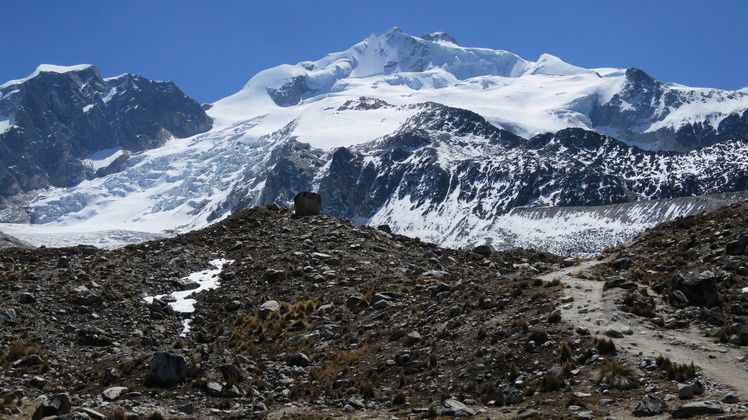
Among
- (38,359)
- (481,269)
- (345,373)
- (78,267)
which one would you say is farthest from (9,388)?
(481,269)

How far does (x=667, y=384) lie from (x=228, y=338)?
62.5 feet

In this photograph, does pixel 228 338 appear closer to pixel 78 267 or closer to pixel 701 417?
pixel 78 267

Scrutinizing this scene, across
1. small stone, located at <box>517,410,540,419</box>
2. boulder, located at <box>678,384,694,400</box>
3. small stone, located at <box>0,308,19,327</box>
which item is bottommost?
small stone, located at <box>517,410,540,419</box>

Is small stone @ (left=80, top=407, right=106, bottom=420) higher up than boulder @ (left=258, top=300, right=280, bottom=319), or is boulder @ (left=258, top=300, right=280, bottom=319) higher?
boulder @ (left=258, top=300, right=280, bottom=319)

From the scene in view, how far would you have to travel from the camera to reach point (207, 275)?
136 ft

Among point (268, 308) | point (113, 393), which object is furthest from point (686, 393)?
point (268, 308)

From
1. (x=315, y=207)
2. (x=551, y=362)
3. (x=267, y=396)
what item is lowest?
(x=267, y=396)

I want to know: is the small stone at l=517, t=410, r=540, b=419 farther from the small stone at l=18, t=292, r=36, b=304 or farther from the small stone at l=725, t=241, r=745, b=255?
the small stone at l=18, t=292, r=36, b=304

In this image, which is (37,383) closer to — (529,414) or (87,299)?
(87,299)

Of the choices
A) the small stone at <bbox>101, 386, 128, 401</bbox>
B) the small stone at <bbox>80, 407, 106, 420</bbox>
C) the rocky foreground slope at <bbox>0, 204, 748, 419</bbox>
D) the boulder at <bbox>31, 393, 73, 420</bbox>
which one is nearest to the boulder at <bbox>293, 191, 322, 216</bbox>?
the rocky foreground slope at <bbox>0, 204, 748, 419</bbox>

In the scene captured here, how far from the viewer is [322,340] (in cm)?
2939

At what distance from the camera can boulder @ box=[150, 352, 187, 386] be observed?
24359mm

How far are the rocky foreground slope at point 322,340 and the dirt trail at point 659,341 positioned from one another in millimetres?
337

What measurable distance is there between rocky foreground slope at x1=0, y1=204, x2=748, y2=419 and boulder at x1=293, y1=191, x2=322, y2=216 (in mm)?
9657
